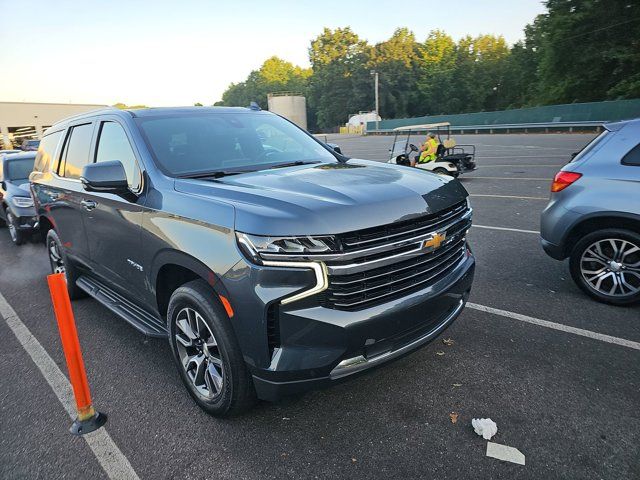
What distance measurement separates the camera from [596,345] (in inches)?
139

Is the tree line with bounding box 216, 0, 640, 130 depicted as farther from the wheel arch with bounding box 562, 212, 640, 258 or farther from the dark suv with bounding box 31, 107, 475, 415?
the dark suv with bounding box 31, 107, 475, 415

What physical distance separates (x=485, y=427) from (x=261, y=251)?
1.68m

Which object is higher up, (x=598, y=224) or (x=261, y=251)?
(x=261, y=251)

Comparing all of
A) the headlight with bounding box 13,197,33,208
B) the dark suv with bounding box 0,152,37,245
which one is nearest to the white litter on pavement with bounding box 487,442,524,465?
the dark suv with bounding box 0,152,37,245

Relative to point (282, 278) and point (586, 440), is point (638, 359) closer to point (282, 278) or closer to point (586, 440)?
point (586, 440)

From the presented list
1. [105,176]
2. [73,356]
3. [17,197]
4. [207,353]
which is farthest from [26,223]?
[207,353]

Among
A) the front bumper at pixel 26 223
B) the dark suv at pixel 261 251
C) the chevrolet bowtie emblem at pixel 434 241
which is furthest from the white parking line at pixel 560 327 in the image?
the front bumper at pixel 26 223

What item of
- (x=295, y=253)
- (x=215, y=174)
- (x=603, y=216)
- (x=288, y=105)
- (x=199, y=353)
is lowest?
(x=199, y=353)

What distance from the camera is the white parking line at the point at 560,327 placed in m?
3.56

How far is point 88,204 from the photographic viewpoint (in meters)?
3.87

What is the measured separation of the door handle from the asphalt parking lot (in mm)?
1226

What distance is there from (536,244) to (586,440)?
426cm

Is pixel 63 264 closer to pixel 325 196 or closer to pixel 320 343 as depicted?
pixel 325 196

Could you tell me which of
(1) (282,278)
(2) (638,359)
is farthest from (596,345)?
(1) (282,278)
